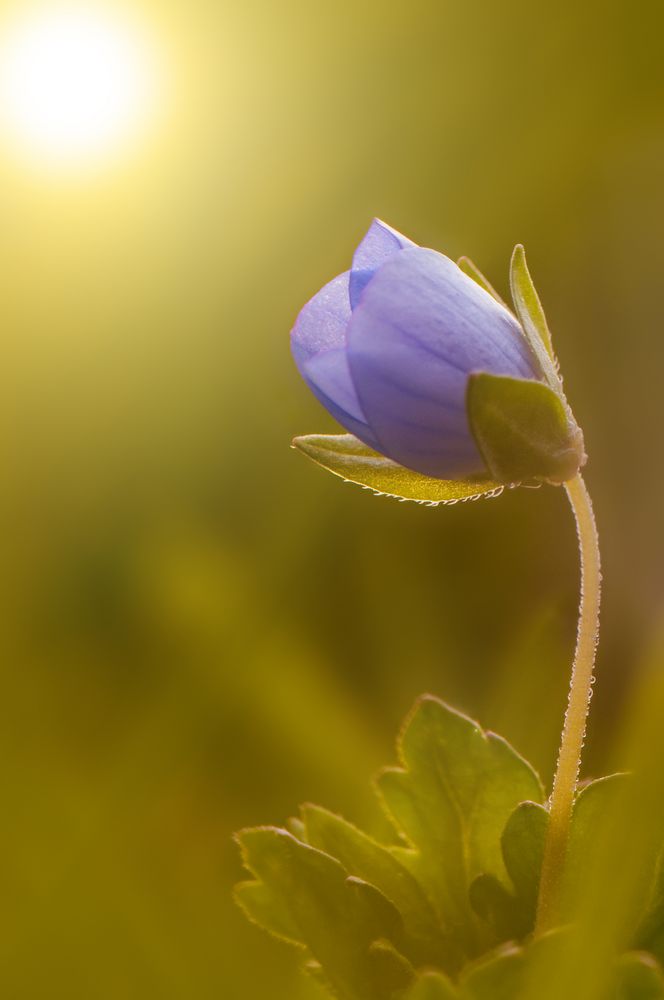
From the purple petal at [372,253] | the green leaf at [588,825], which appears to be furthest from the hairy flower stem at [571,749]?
the purple petal at [372,253]

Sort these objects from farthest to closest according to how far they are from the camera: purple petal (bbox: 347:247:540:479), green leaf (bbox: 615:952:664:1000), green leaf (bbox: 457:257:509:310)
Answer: green leaf (bbox: 457:257:509:310), purple petal (bbox: 347:247:540:479), green leaf (bbox: 615:952:664:1000)

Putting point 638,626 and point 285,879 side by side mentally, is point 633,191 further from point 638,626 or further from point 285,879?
point 285,879

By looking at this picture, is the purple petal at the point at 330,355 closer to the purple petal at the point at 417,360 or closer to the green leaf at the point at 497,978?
the purple petal at the point at 417,360

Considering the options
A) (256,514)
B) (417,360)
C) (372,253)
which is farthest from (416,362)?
(256,514)

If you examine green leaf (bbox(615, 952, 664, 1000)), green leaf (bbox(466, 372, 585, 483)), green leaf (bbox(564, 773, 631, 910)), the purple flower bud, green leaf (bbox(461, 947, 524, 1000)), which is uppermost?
the purple flower bud

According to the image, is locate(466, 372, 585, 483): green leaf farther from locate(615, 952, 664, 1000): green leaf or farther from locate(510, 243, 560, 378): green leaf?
locate(615, 952, 664, 1000): green leaf

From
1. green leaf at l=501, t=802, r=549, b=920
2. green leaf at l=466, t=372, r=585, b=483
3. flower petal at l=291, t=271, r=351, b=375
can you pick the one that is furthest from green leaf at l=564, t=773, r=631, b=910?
flower petal at l=291, t=271, r=351, b=375

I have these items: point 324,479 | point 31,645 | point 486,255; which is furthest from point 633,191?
point 31,645
